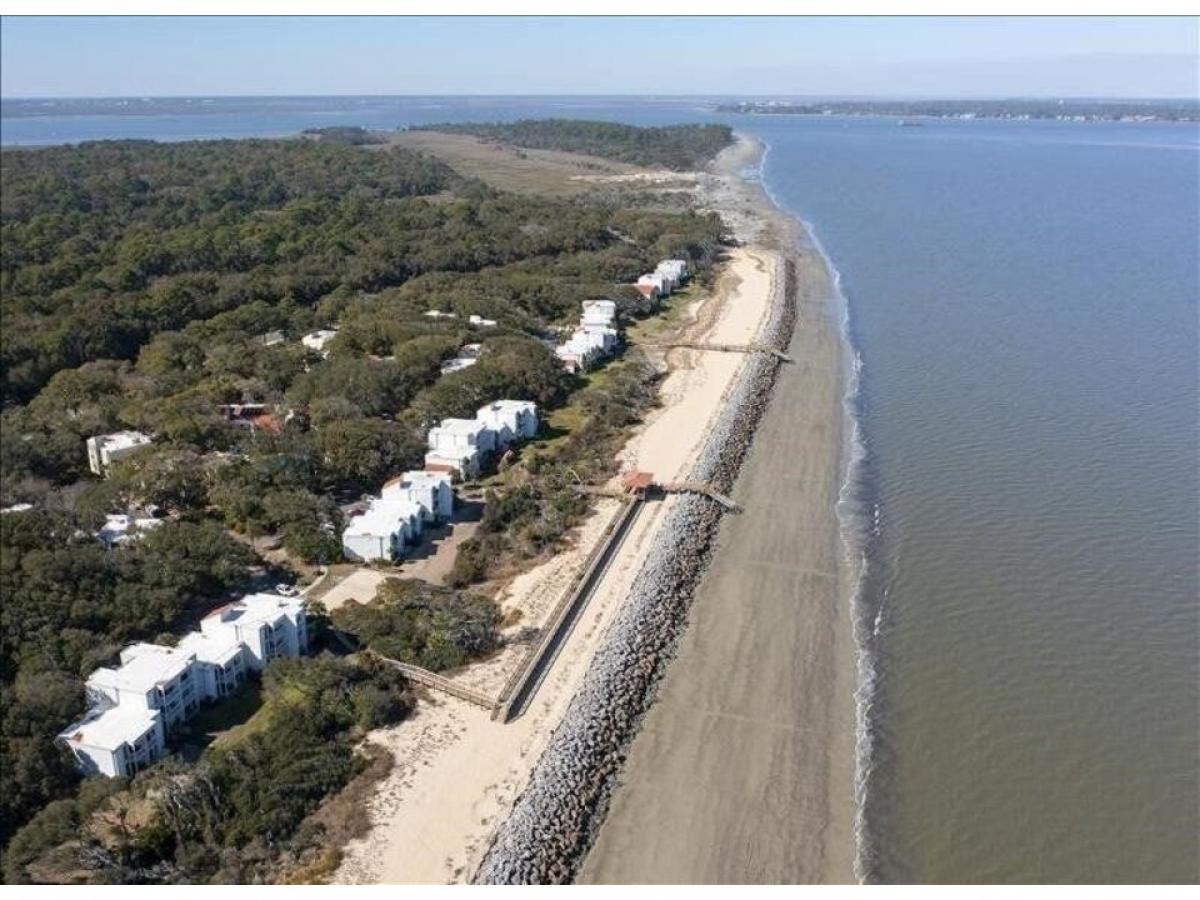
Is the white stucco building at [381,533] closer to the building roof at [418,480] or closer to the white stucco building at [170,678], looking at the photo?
the building roof at [418,480]

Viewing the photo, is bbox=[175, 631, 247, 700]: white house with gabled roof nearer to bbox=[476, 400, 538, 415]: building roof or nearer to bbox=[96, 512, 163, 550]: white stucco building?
bbox=[96, 512, 163, 550]: white stucco building

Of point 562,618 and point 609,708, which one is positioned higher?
point 562,618

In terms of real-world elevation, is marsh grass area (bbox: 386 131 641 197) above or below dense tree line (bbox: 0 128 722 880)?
above

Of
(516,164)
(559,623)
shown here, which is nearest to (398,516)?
(559,623)

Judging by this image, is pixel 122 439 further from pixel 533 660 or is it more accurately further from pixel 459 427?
pixel 533 660

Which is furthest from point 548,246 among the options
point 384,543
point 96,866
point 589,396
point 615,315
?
point 96,866

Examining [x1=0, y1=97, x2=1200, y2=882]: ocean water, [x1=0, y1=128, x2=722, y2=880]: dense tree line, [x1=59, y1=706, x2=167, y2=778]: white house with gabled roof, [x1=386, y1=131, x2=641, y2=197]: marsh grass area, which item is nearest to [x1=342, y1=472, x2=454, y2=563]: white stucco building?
[x1=0, y1=128, x2=722, y2=880]: dense tree line
